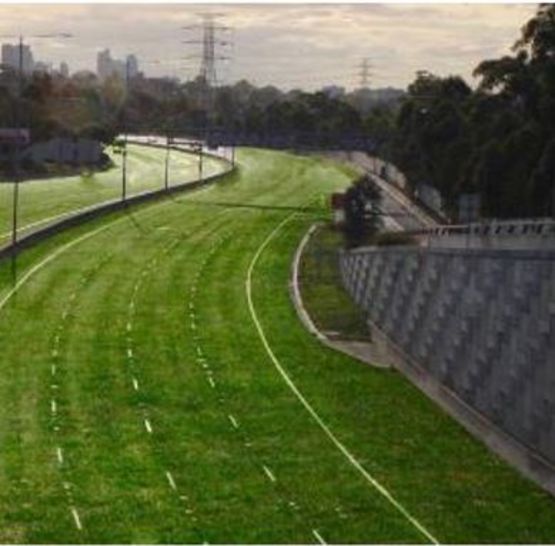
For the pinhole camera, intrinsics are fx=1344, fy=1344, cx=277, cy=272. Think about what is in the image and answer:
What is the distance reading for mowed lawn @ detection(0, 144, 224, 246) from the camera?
9931 centimetres

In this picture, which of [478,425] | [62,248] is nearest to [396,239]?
[62,248]

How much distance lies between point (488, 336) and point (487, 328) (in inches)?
12.1

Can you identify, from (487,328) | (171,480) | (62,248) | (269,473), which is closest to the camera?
(171,480)

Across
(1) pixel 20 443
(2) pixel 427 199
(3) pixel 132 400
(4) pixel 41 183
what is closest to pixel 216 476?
(1) pixel 20 443

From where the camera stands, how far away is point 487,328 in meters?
42.2

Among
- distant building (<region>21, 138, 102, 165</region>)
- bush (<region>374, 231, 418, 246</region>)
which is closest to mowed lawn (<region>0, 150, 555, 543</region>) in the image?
bush (<region>374, 231, 418, 246</region>)

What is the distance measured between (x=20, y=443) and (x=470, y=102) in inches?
2215

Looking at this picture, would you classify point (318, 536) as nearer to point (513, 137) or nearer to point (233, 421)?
point (233, 421)

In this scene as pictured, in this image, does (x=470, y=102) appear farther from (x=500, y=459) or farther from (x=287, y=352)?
(x=500, y=459)

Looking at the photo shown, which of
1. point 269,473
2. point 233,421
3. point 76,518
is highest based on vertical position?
point 76,518

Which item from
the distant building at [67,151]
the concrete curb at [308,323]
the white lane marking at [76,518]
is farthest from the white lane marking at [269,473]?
the distant building at [67,151]

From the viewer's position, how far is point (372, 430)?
4297 centimetres

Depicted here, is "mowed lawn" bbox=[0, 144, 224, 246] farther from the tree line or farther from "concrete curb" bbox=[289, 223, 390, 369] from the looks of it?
the tree line

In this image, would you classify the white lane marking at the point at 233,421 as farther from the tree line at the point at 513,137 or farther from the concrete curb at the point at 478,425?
the tree line at the point at 513,137
